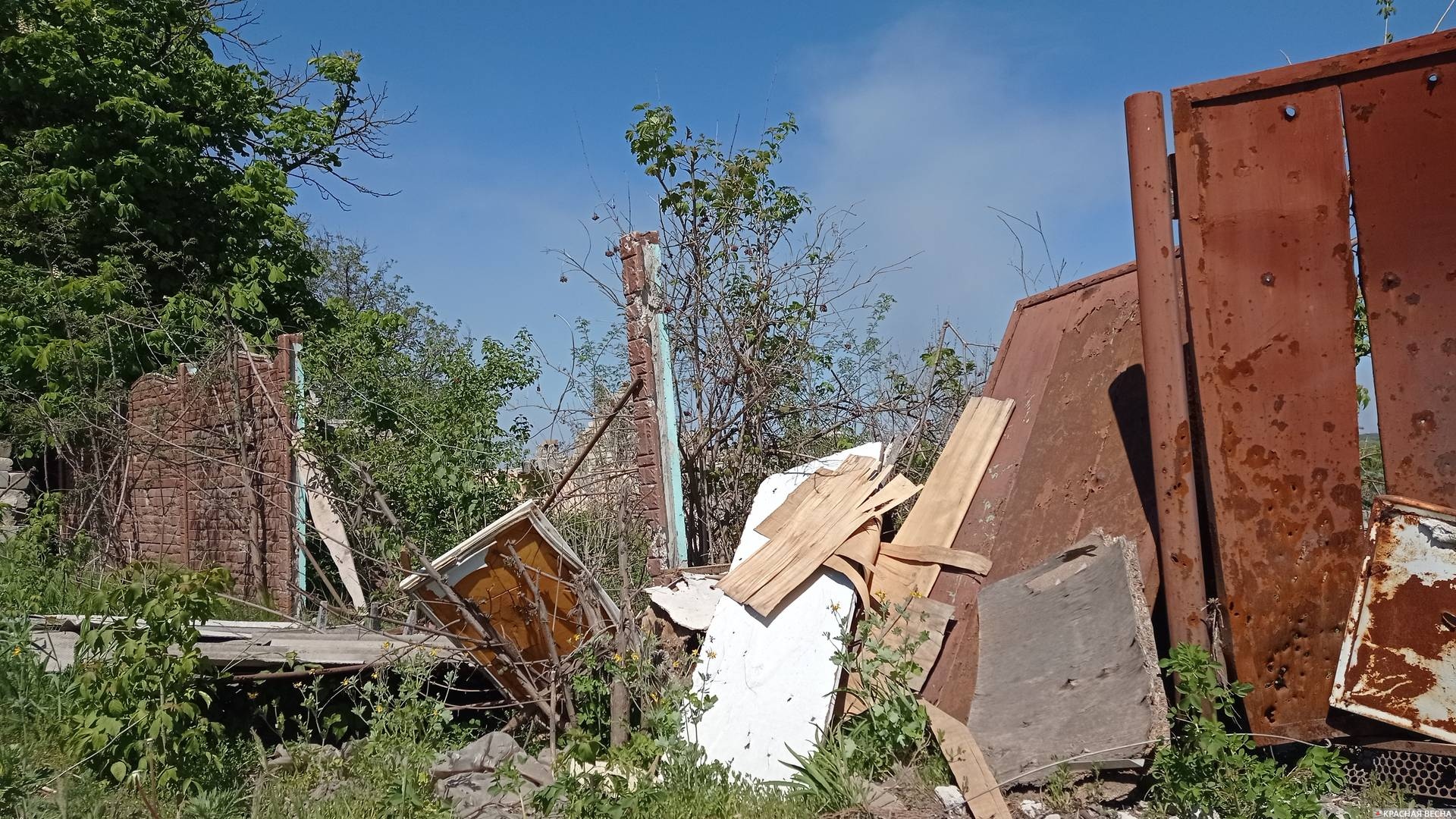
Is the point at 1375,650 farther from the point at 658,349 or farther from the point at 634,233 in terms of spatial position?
the point at 634,233

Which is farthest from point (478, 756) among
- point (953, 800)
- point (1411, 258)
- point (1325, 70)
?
point (1325, 70)

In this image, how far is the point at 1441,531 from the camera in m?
3.23

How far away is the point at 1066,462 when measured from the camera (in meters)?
4.59

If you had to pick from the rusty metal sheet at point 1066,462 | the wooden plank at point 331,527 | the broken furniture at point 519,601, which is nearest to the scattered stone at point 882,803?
the rusty metal sheet at point 1066,462

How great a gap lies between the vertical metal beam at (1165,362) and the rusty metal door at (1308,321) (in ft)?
0.27

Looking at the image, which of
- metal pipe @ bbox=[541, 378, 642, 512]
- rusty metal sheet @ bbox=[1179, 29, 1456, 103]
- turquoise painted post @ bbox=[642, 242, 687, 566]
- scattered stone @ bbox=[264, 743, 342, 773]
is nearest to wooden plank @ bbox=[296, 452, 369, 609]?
metal pipe @ bbox=[541, 378, 642, 512]

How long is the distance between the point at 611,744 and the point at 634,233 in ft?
10.6

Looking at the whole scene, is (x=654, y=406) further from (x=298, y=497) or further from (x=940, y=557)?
(x=298, y=497)

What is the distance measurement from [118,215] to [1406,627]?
11586 mm

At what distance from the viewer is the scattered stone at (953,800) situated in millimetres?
3543

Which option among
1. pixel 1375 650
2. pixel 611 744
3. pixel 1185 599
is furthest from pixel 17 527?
pixel 1375 650

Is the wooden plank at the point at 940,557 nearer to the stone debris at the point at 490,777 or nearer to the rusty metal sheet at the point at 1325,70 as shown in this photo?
the stone debris at the point at 490,777

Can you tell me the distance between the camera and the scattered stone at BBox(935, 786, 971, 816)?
3543mm

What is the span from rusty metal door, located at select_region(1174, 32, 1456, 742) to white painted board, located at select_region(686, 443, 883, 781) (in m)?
1.71
